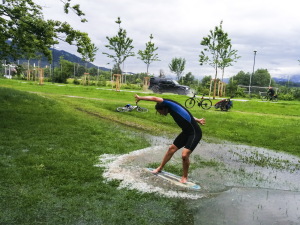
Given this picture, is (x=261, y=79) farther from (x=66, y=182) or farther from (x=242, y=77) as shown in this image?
(x=66, y=182)

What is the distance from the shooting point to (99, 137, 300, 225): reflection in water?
5576 millimetres

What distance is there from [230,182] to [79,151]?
4713 millimetres

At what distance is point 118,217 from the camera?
5.17 meters

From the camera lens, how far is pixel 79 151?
9266 mm

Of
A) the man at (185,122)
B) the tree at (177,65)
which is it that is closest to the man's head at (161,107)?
the man at (185,122)

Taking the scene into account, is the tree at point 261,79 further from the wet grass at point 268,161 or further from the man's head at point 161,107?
the man's head at point 161,107

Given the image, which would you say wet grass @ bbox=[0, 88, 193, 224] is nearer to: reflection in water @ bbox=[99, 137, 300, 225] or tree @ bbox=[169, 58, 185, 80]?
reflection in water @ bbox=[99, 137, 300, 225]

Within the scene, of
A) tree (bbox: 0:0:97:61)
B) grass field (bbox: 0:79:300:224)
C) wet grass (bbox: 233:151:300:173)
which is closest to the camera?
grass field (bbox: 0:79:300:224)

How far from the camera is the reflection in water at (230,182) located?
18.3 feet

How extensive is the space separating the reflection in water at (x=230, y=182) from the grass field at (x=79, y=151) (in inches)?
18.0

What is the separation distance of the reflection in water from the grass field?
0.46 meters

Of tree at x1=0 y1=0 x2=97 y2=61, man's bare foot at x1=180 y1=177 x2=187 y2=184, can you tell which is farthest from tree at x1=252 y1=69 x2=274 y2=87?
man's bare foot at x1=180 y1=177 x2=187 y2=184

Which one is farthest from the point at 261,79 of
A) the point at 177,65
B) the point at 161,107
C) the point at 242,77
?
the point at 161,107

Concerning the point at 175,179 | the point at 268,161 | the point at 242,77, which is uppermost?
the point at 242,77
